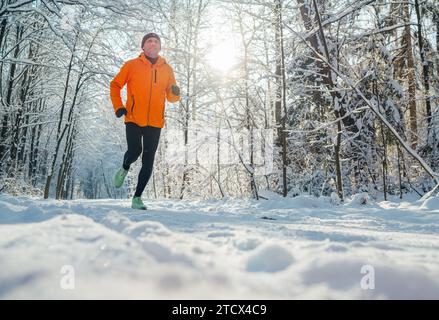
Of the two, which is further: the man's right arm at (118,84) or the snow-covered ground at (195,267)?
the man's right arm at (118,84)

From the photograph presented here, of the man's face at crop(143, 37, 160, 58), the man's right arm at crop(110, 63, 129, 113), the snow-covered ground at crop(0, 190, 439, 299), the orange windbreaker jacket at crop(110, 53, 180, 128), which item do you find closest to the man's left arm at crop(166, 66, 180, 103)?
the orange windbreaker jacket at crop(110, 53, 180, 128)

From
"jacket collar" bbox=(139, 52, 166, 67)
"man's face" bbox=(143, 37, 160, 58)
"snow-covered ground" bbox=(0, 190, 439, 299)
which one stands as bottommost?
"snow-covered ground" bbox=(0, 190, 439, 299)

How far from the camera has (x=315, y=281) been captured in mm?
1041

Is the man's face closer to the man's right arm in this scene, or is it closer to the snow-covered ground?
the man's right arm

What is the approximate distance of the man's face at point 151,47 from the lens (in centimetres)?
417

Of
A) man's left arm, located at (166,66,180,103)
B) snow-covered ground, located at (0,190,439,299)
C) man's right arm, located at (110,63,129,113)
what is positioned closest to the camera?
snow-covered ground, located at (0,190,439,299)

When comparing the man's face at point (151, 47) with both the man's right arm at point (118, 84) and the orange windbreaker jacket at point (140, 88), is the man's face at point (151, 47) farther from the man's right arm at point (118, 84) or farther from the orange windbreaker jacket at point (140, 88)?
the man's right arm at point (118, 84)

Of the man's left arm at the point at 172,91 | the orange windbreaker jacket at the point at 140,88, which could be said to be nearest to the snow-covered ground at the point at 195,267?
the orange windbreaker jacket at the point at 140,88

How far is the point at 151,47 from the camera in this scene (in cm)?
418

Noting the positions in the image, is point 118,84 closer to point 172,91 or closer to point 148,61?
point 148,61

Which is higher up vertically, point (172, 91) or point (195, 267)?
A: point (172, 91)

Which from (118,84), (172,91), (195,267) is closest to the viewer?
(195,267)

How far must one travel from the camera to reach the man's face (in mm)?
4168

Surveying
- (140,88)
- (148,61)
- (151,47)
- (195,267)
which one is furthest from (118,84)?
(195,267)
